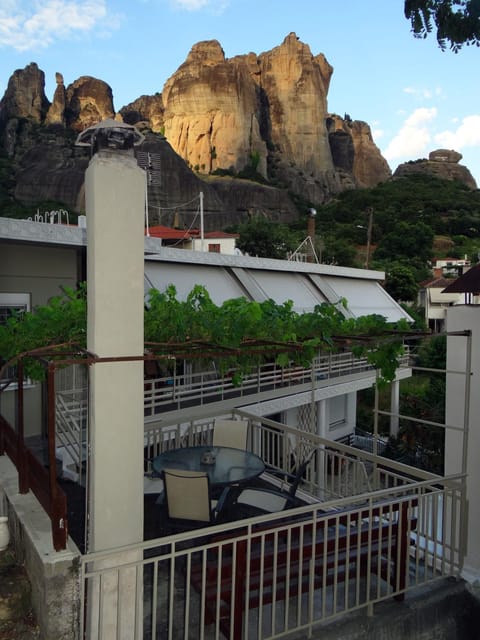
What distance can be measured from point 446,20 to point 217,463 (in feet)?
18.9

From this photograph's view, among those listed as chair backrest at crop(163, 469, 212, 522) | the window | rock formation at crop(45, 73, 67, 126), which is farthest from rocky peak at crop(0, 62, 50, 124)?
chair backrest at crop(163, 469, 212, 522)

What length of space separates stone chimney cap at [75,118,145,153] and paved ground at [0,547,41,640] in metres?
3.10

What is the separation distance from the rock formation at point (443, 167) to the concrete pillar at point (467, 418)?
11657cm

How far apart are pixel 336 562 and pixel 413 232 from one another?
53568mm

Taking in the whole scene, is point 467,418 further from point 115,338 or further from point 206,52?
point 206,52

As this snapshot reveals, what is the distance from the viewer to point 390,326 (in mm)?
4766

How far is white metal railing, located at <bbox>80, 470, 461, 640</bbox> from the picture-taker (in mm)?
2982

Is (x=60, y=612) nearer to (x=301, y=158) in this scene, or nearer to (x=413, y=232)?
(x=413, y=232)

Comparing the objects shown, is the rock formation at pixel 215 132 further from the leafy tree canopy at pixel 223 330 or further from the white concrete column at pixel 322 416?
the leafy tree canopy at pixel 223 330

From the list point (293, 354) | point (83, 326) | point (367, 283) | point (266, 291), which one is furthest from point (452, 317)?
point (367, 283)

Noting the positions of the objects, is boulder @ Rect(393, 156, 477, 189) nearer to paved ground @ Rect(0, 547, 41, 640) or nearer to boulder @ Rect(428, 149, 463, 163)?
boulder @ Rect(428, 149, 463, 163)

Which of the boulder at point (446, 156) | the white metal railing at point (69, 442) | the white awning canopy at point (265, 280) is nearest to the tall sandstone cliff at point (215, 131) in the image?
the boulder at point (446, 156)

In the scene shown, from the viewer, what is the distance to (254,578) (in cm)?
349

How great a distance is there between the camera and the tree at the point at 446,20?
5516 mm
